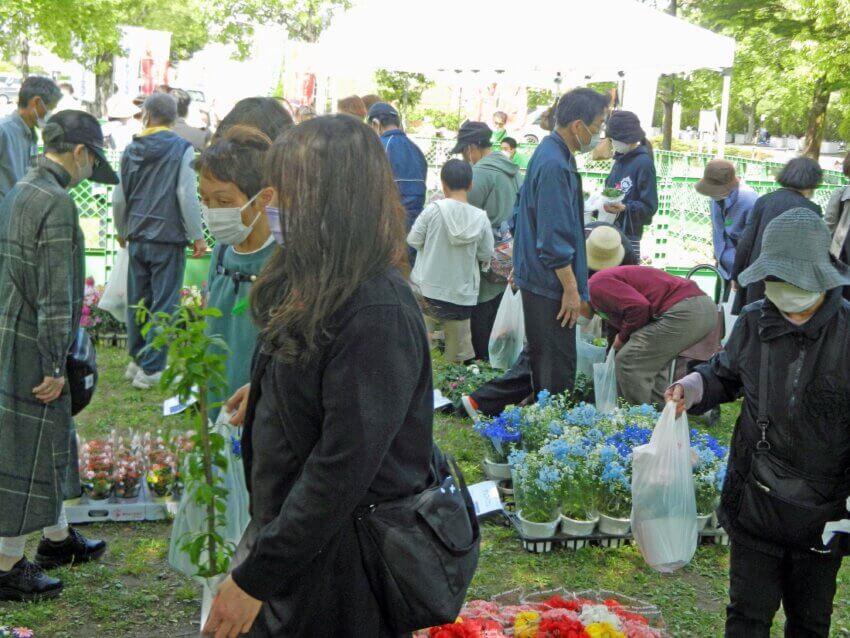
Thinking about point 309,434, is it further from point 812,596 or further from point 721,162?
point 721,162

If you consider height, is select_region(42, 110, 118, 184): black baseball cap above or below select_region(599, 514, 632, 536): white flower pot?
above

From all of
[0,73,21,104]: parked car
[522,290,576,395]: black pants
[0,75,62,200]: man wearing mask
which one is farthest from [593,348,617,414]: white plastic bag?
[0,73,21,104]: parked car

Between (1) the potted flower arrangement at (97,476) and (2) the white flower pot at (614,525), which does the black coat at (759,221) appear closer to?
(2) the white flower pot at (614,525)

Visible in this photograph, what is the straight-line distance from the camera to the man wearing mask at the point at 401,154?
27.1 ft

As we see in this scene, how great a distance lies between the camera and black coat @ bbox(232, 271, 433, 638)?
1.85m

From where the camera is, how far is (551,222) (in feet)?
18.1

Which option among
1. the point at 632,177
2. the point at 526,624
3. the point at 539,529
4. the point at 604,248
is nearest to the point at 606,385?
the point at 604,248

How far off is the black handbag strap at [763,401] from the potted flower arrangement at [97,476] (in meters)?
3.29

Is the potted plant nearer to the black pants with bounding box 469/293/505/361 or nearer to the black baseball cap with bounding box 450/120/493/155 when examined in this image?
the black pants with bounding box 469/293/505/361

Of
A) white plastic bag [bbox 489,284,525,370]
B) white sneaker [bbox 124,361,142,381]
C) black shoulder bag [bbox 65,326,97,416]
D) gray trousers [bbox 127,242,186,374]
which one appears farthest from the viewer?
white sneaker [bbox 124,361,142,381]

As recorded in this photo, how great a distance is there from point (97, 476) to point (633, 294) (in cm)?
341

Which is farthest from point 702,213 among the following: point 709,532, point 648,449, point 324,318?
point 324,318

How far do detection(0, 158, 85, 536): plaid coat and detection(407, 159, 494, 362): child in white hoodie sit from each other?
4.05 m

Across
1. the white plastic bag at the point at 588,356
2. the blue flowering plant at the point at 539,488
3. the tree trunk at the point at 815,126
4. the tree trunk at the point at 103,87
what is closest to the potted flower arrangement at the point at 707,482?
the blue flowering plant at the point at 539,488
